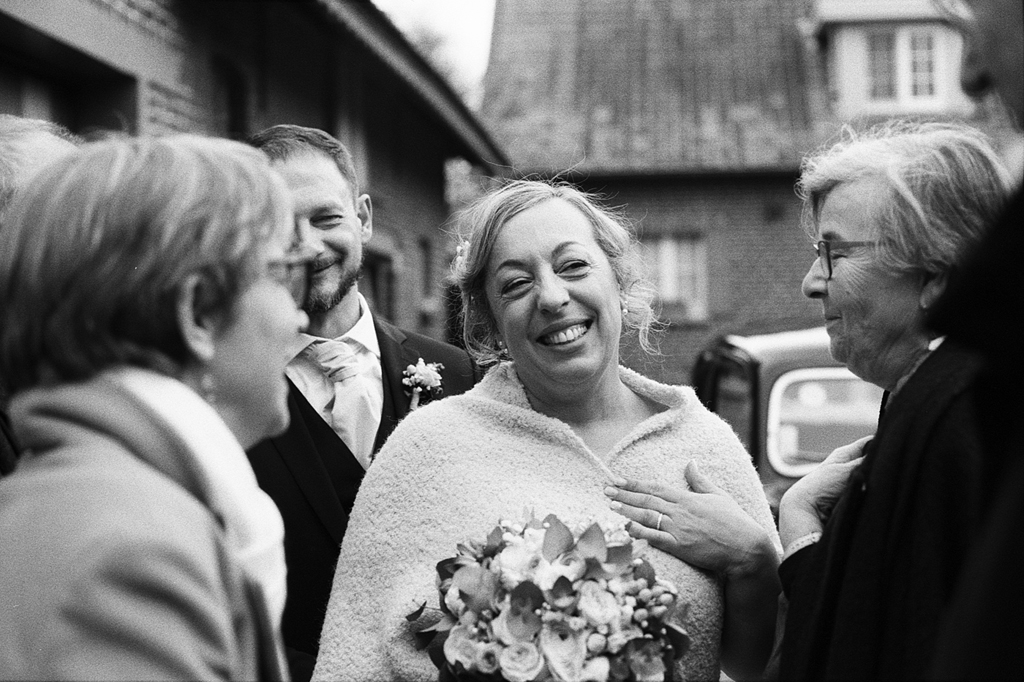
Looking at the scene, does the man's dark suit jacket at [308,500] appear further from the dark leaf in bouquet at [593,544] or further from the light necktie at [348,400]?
the dark leaf in bouquet at [593,544]

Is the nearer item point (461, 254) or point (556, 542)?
point (556, 542)

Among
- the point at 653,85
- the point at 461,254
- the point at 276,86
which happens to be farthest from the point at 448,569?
the point at 653,85

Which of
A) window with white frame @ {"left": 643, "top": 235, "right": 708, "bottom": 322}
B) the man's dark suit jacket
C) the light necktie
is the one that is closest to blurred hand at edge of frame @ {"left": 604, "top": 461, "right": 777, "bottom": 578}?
the man's dark suit jacket

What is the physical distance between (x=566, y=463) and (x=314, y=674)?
0.87 metres

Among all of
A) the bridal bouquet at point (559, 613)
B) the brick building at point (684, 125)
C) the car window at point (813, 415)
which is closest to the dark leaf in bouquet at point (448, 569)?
the bridal bouquet at point (559, 613)

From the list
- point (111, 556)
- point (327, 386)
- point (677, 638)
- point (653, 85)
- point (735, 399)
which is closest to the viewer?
point (111, 556)

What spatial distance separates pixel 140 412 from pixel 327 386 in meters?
1.98

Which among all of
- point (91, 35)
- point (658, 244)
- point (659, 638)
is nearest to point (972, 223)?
point (659, 638)

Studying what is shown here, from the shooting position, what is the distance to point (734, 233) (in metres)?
20.0

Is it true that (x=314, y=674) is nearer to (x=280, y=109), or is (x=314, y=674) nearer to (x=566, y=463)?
(x=566, y=463)

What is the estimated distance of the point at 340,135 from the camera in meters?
10.2

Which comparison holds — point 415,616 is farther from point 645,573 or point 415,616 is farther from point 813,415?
point 813,415

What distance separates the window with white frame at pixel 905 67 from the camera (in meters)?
20.6

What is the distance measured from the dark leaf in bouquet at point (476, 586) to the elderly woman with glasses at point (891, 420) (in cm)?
61
